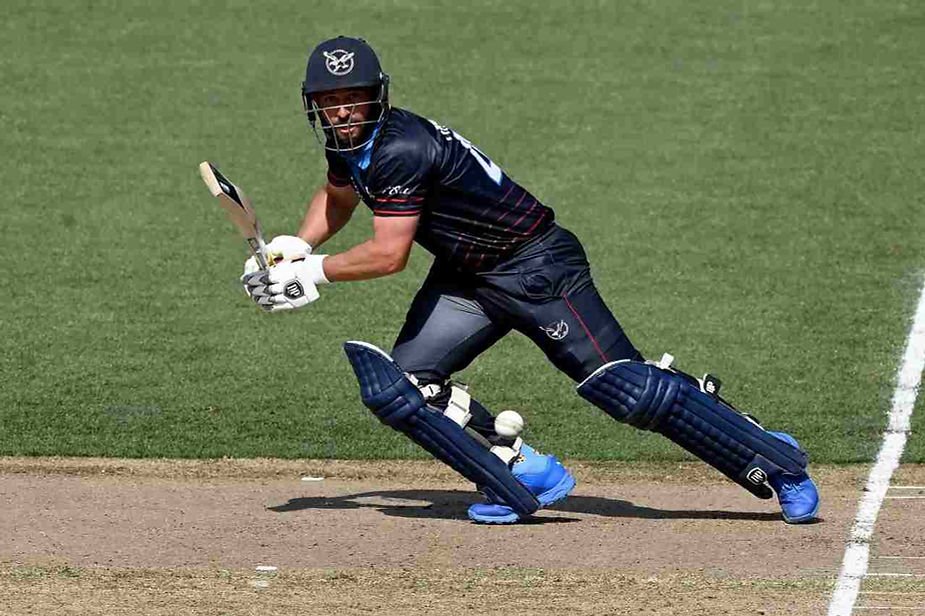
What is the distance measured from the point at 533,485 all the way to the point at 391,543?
733mm

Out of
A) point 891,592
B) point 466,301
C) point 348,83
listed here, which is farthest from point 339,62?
point 891,592

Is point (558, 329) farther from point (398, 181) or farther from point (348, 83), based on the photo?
point (348, 83)

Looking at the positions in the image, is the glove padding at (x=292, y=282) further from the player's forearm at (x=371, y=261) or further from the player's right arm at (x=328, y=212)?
the player's right arm at (x=328, y=212)

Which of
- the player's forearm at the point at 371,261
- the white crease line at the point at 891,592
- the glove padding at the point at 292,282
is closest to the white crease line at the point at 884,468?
the white crease line at the point at 891,592

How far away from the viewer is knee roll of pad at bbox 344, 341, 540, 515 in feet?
22.5

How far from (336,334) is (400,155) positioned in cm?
379

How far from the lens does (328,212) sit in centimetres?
738

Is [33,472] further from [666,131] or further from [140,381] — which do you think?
[666,131]

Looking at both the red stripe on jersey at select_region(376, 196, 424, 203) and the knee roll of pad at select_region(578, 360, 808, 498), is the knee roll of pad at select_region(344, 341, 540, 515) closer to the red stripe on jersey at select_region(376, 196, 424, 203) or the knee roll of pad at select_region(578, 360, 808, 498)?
the knee roll of pad at select_region(578, 360, 808, 498)

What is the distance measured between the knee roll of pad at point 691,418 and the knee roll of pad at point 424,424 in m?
0.53

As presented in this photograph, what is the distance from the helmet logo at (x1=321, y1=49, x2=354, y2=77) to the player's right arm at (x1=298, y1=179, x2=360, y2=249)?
76 centimetres

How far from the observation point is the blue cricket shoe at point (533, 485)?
7199 mm

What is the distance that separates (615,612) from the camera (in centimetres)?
591

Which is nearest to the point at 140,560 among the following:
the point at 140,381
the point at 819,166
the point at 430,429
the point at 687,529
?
the point at 430,429
